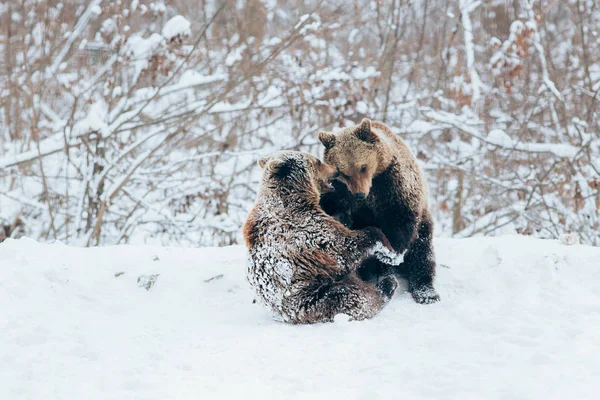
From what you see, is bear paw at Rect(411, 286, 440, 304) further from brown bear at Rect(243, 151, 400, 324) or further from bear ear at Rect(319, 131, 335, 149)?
bear ear at Rect(319, 131, 335, 149)

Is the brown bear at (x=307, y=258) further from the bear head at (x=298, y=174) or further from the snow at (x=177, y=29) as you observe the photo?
the snow at (x=177, y=29)

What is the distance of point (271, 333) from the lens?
427 centimetres

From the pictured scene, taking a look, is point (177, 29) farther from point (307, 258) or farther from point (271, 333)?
point (271, 333)

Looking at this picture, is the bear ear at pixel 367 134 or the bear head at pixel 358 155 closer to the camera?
the bear head at pixel 358 155

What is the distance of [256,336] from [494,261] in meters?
2.49

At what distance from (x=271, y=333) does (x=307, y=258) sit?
2.15 feet

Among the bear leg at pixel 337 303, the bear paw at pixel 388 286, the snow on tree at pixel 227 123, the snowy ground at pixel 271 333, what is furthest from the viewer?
the snow on tree at pixel 227 123

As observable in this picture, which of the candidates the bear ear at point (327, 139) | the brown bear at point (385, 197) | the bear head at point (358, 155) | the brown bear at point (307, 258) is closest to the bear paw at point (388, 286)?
the brown bear at point (307, 258)

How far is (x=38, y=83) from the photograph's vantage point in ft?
33.0

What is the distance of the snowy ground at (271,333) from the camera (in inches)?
129

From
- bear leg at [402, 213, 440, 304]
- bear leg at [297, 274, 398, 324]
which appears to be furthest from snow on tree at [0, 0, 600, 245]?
bear leg at [297, 274, 398, 324]

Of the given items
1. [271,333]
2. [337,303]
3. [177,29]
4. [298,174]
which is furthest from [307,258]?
[177,29]

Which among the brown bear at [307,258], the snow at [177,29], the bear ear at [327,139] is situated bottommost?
the brown bear at [307,258]

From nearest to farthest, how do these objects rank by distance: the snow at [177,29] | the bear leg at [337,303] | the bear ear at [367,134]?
the bear leg at [337,303] < the bear ear at [367,134] < the snow at [177,29]
